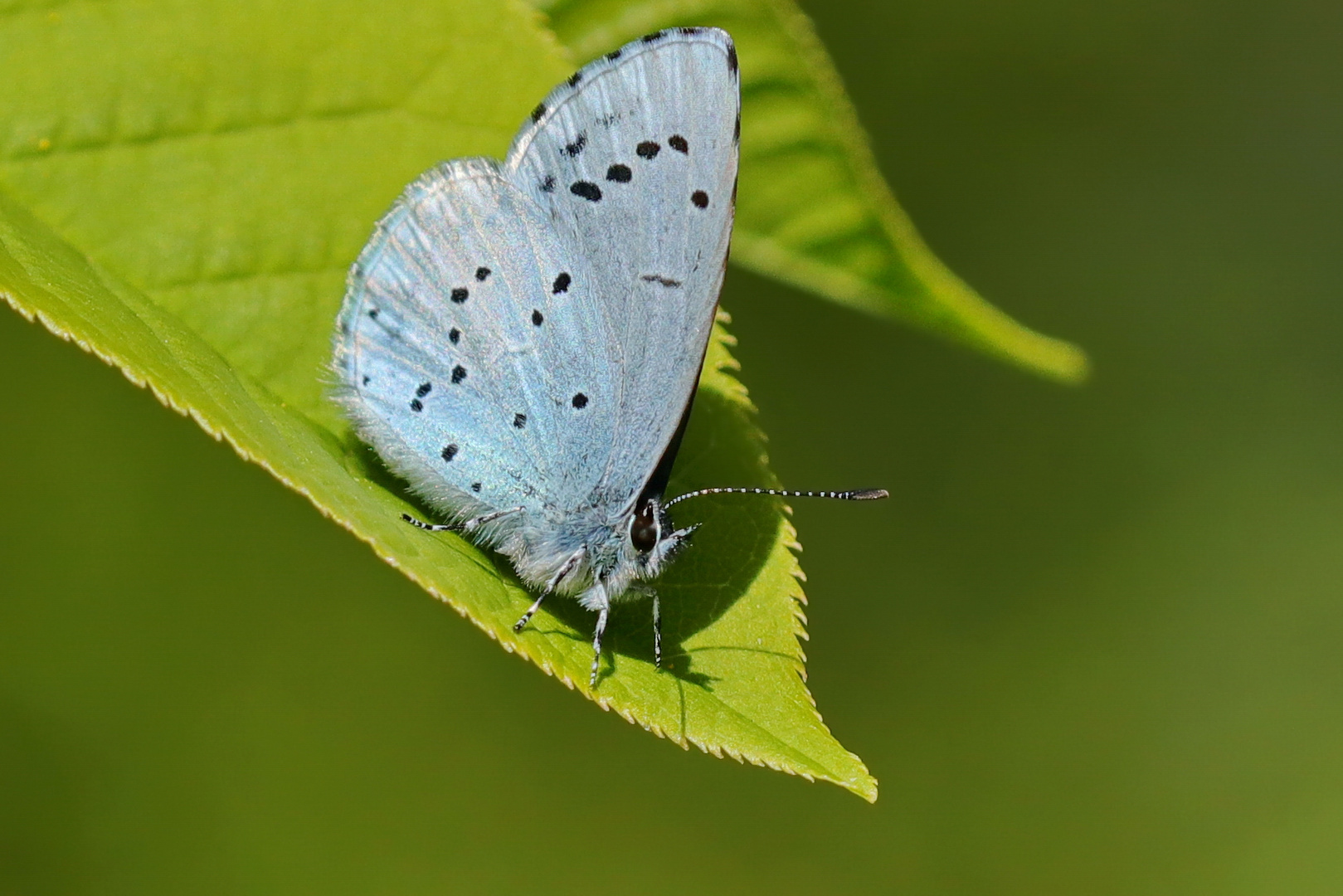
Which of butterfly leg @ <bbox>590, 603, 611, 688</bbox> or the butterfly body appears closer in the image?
butterfly leg @ <bbox>590, 603, 611, 688</bbox>

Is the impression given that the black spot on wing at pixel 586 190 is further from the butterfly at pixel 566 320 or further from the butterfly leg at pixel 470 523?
the butterfly leg at pixel 470 523

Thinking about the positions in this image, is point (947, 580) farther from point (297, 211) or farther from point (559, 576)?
point (297, 211)

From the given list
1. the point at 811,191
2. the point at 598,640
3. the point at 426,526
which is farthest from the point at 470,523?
the point at 811,191

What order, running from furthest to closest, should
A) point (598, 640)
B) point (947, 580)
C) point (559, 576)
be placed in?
point (947, 580) < point (559, 576) < point (598, 640)

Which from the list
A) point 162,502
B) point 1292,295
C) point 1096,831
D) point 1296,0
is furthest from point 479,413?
point 1296,0

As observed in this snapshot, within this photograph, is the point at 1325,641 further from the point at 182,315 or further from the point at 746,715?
the point at 182,315

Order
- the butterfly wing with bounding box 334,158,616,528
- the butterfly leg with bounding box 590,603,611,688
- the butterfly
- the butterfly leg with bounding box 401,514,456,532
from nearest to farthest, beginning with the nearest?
the butterfly leg with bounding box 590,603,611,688, the butterfly, the butterfly leg with bounding box 401,514,456,532, the butterfly wing with bounding box 334,158,616,528

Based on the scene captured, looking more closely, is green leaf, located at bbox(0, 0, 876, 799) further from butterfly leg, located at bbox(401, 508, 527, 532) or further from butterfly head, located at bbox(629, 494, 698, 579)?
butterfly head, located at bbox(629, 494, 698, 579)

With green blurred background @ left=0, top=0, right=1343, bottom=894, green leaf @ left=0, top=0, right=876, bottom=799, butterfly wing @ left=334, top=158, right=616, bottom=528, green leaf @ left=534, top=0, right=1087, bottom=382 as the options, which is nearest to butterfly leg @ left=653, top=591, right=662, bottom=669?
green leaf @ left=0, top=0, right=876, bottom=799
